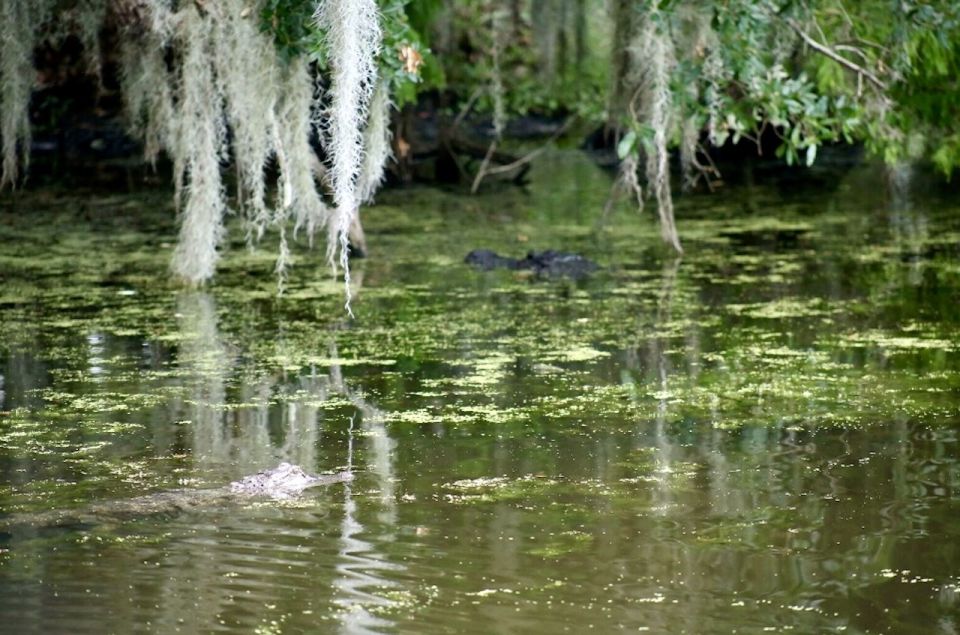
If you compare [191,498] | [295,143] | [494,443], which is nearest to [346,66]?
[494,443]

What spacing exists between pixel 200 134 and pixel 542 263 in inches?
96.4

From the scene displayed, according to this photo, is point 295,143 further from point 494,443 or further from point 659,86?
point 494,443

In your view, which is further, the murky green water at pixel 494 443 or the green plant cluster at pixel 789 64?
the green plant cluster at pixel 789 64

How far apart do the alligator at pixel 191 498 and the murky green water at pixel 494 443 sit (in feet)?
0.14

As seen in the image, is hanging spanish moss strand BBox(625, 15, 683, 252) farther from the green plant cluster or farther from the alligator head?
the alligator head

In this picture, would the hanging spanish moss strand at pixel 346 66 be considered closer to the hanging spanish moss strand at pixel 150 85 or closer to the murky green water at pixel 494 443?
the murky green water at pixel 494 443

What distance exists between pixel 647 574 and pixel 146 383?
2.86m

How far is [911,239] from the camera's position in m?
10.0

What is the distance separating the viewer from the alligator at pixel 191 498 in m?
4.05

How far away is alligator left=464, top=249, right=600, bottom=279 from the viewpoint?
28.7 feet

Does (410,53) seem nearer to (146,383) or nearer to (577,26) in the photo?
(146,383)

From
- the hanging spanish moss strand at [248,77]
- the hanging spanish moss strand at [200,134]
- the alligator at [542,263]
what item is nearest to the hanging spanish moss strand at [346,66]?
the hanging spanish moss strand at [248,77]

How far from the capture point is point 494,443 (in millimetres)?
4898

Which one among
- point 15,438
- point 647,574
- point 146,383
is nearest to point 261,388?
point 146,383
